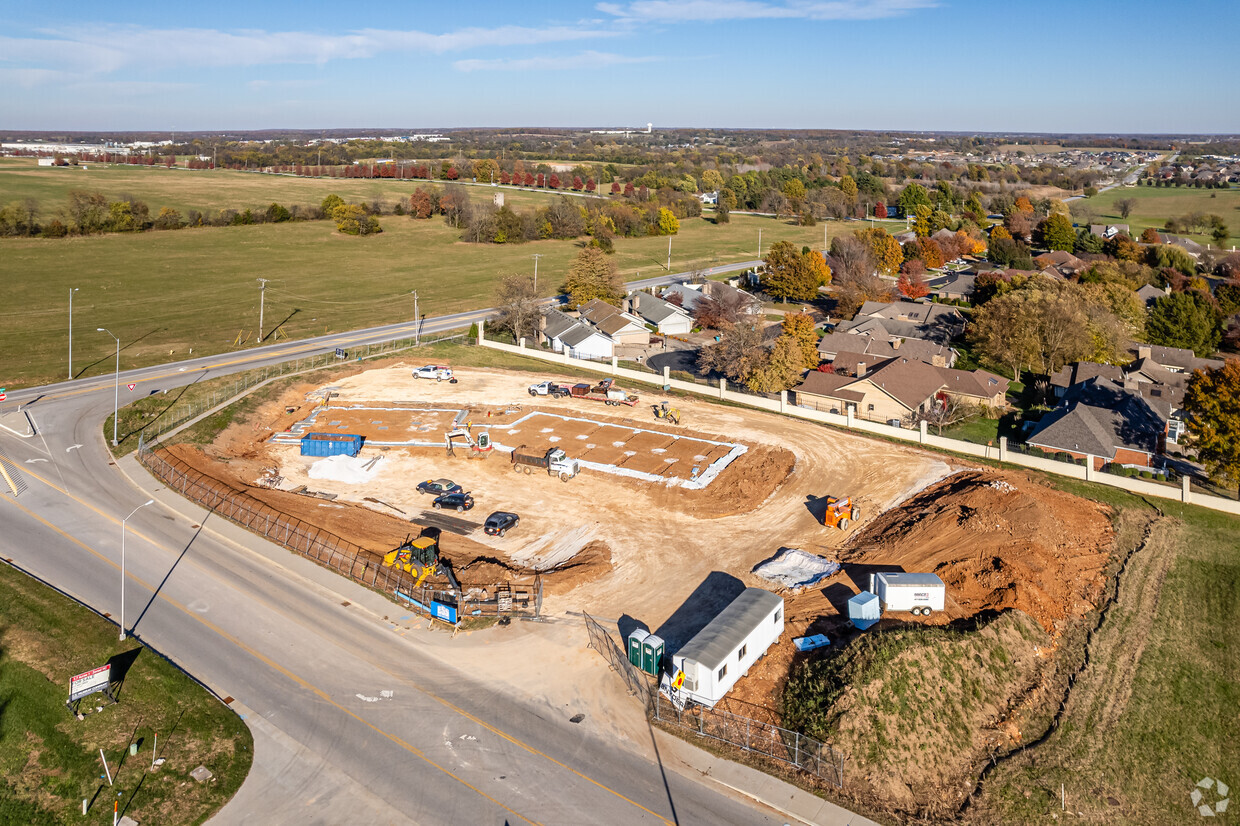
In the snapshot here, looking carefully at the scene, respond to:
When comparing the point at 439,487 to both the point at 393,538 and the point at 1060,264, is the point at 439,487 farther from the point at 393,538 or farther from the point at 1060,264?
the point at 1060,264

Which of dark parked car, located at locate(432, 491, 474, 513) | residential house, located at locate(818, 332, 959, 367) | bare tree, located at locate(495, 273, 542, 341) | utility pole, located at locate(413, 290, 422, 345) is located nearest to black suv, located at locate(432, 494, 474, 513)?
dark parked car, located at locate(432, 491, 474, 513)

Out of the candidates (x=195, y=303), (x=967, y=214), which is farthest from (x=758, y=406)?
(x=967, y=214)

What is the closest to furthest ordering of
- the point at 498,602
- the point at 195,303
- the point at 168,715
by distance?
the point at 168,715
the point at 498,602
the point at 195,303

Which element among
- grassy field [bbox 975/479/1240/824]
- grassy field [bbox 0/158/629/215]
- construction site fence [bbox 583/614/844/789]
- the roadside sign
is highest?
grassy field [bbox 0/158/629/215]

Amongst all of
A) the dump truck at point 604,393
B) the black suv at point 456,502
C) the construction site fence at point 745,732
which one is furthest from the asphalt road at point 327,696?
the dump truck at point 604,393

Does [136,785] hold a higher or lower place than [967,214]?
lower

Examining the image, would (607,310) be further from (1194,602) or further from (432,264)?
(1194,602)

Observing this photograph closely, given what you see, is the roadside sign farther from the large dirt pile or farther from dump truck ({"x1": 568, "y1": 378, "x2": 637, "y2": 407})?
dump truck ({"x1": 568, "y1": 378, "x2": 637, "y2": 407})

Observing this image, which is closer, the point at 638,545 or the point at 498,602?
the point at 498,602
